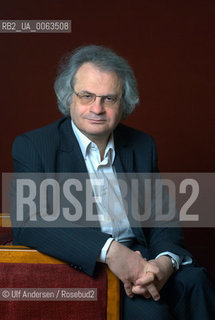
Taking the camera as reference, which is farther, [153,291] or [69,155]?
[69,155]

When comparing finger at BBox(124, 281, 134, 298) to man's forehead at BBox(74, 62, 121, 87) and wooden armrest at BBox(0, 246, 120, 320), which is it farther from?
man's forehead at BBox(74, 62, 121, 87)

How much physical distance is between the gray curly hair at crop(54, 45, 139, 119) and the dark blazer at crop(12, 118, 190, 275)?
0.13 metres

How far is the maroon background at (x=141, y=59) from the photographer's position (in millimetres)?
2955

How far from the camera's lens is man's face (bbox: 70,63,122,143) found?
66.3 inches

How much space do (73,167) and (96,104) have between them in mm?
261

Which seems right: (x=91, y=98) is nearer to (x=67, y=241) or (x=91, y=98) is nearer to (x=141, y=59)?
(x=67, y=241)

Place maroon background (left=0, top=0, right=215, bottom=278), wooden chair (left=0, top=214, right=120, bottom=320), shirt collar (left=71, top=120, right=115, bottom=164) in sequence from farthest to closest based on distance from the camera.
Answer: maroon background (left=0, top=0, right=215, bottom=278), shirt collar (left=71, top=120, right=115, bottom=164), wooden chair (left=0, top=214, right=120, bottom=320)

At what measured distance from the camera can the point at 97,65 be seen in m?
1.71

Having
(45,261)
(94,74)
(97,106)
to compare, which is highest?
(94,74)

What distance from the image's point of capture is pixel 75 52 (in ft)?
6.02

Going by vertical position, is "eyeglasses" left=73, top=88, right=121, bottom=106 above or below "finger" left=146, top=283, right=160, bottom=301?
above

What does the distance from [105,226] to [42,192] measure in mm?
292

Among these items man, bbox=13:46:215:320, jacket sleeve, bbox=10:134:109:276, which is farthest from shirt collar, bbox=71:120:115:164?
jacket sleeve, bbox=10:134:109:276

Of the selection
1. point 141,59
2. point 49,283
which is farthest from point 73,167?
point 141,59
